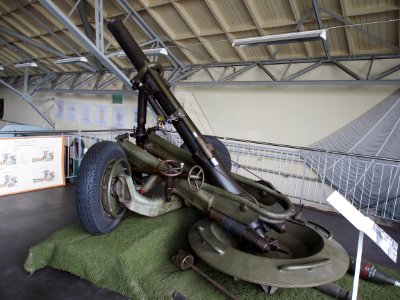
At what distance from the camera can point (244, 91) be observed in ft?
22.2

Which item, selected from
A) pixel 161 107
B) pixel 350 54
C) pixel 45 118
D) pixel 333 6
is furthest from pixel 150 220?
pixel 45 118

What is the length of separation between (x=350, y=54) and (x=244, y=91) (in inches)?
91.8

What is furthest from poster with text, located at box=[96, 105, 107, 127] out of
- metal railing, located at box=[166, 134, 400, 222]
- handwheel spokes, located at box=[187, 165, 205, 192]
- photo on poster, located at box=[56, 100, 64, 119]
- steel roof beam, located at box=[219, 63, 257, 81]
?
handwheel spokes, located at box=[187, 165, 205, 192]

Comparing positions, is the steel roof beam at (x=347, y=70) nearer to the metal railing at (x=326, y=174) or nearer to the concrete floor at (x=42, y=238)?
the metal railing at (x=326, y=174)

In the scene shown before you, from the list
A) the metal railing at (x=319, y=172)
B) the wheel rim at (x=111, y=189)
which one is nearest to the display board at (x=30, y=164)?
the metal railing at (x=319, y=172)

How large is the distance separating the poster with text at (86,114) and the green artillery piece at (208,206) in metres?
8.83

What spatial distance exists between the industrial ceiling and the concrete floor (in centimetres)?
266

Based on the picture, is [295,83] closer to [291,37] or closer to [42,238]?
[291,37]

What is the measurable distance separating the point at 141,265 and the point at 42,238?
1373 mm

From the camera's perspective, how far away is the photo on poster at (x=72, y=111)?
11445mm

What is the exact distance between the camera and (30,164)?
4367 mm

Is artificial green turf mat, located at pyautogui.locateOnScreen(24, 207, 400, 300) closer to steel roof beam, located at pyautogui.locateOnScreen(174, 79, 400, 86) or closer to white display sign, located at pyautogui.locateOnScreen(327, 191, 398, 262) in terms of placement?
white display sign, located at pyautogui.locateOnScreen(327, 191, 398, 262)

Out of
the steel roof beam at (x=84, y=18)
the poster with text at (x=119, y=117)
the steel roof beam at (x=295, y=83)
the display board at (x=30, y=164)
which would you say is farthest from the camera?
the poster with text at (x=119, y=117)

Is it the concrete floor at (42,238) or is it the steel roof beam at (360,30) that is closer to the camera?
the concrete floor at (42,238)
